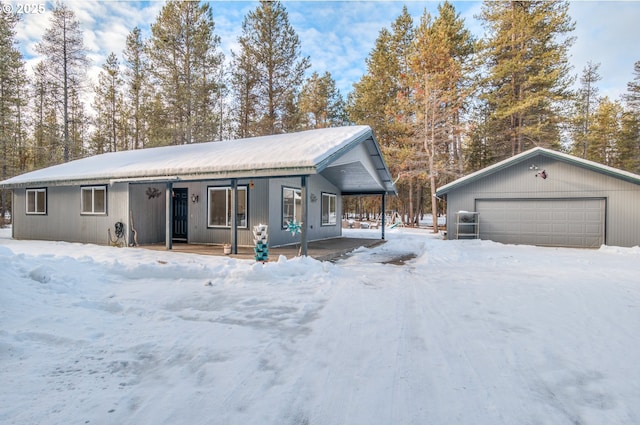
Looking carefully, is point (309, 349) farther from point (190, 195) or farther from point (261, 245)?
point (190, 195)

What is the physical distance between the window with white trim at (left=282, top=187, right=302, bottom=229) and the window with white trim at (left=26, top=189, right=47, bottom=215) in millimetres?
9165

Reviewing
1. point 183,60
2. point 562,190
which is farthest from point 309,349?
point 183,60

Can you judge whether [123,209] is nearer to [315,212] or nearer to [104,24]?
[315,212]

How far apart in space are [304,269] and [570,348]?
4.37 meters

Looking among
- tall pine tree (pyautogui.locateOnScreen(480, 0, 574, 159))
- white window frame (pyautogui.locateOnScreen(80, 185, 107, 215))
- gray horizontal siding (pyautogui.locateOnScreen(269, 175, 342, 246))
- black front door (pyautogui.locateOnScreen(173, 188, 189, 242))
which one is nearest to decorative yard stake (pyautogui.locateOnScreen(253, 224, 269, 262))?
gray horizontal siding (pyautogui.locateOnScreen(269, 175, 342, 246))

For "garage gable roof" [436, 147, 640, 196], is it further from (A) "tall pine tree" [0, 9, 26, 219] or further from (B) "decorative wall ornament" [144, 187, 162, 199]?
(A) "tall pine tree" [0, 9, 26, 219]

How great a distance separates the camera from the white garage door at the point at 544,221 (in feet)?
38.9

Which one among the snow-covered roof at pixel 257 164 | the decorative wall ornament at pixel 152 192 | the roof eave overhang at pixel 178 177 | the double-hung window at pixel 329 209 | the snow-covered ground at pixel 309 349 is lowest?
the snow-covered ground at pixel 309 349

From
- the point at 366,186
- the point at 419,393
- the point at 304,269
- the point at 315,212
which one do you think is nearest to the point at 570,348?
the point at 419,393

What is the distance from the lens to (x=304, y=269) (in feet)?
21.3

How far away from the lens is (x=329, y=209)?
1398cm

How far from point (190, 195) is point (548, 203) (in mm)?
13367

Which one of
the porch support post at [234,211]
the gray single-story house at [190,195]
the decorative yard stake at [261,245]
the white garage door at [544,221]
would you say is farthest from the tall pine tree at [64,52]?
the white garage door at [544,221]

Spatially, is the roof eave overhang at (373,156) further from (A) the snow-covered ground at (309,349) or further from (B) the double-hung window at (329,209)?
(A) the snow-covered ground at (309,349)
